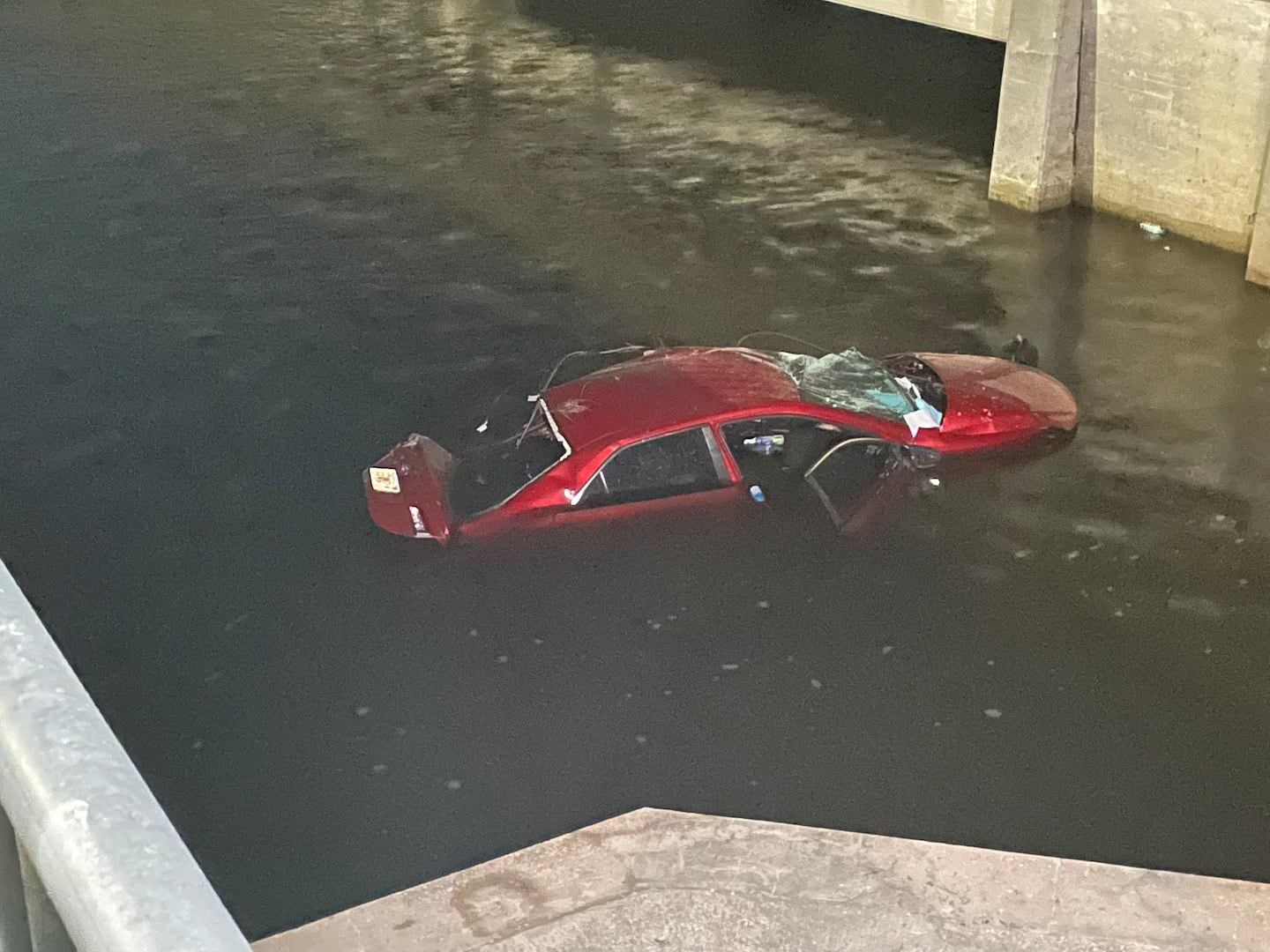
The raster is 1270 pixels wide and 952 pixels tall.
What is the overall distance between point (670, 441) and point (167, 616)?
12.8 feet

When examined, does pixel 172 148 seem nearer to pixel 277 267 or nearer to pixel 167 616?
pixel 277 267

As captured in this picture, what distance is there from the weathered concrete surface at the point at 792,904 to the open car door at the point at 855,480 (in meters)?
4.44

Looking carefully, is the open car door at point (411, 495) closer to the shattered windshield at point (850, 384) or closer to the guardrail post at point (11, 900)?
the shattered windshield at point (850, 384)

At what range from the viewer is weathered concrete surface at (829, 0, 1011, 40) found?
18.0 metres

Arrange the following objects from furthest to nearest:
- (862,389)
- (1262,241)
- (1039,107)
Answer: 1. (1039,107)
2. (1262,241)
3. (862,389)

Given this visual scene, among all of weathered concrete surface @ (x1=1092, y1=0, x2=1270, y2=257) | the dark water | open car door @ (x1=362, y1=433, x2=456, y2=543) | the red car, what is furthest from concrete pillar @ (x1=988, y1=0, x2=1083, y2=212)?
open car door @ (x1=362, y1=433, x2=456, y2=543)

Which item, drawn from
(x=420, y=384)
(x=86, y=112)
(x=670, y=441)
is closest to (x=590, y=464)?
(x=670, y=441)

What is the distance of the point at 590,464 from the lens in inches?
364

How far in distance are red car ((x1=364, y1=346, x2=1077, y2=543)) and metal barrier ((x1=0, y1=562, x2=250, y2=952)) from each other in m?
A: 7.63

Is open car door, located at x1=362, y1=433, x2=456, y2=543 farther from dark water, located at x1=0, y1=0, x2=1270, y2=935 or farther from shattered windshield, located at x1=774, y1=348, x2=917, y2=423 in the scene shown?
shattered windshield, located at x1=774, y1=348, x2=917, y2=423

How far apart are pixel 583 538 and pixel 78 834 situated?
8.45 meters

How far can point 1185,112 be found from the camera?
15.1 metres

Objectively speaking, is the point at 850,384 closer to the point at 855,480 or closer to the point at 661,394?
the point at 855,480

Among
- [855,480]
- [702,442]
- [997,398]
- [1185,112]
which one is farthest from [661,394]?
[1185,112]
